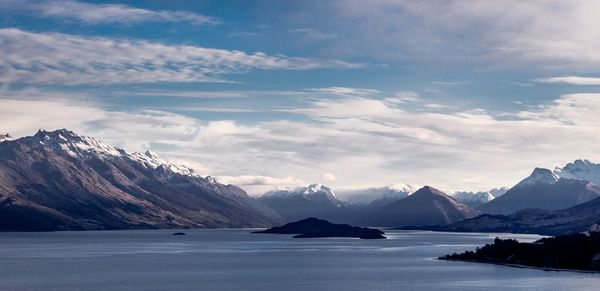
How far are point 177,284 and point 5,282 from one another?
126ft

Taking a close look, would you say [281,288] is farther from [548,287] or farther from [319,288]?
[548,287]

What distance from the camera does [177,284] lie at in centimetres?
19825

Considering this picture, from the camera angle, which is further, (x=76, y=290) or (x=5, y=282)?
(x=5, y=282)

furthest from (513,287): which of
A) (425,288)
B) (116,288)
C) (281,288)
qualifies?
(116,288)

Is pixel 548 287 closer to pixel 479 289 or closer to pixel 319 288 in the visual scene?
pixel 479 289

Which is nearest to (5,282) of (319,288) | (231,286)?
(231,286)

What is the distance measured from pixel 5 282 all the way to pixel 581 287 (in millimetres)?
127957

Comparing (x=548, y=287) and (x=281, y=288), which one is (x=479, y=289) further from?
(x=281, y=288)

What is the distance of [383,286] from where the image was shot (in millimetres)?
199875

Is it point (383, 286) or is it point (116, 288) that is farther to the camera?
point (383, 286)

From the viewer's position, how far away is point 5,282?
197 m

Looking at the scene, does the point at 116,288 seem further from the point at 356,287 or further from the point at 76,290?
the point at 356,287

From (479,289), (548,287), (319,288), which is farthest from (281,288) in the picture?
(548,287)

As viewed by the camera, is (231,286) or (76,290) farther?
(231,286)
